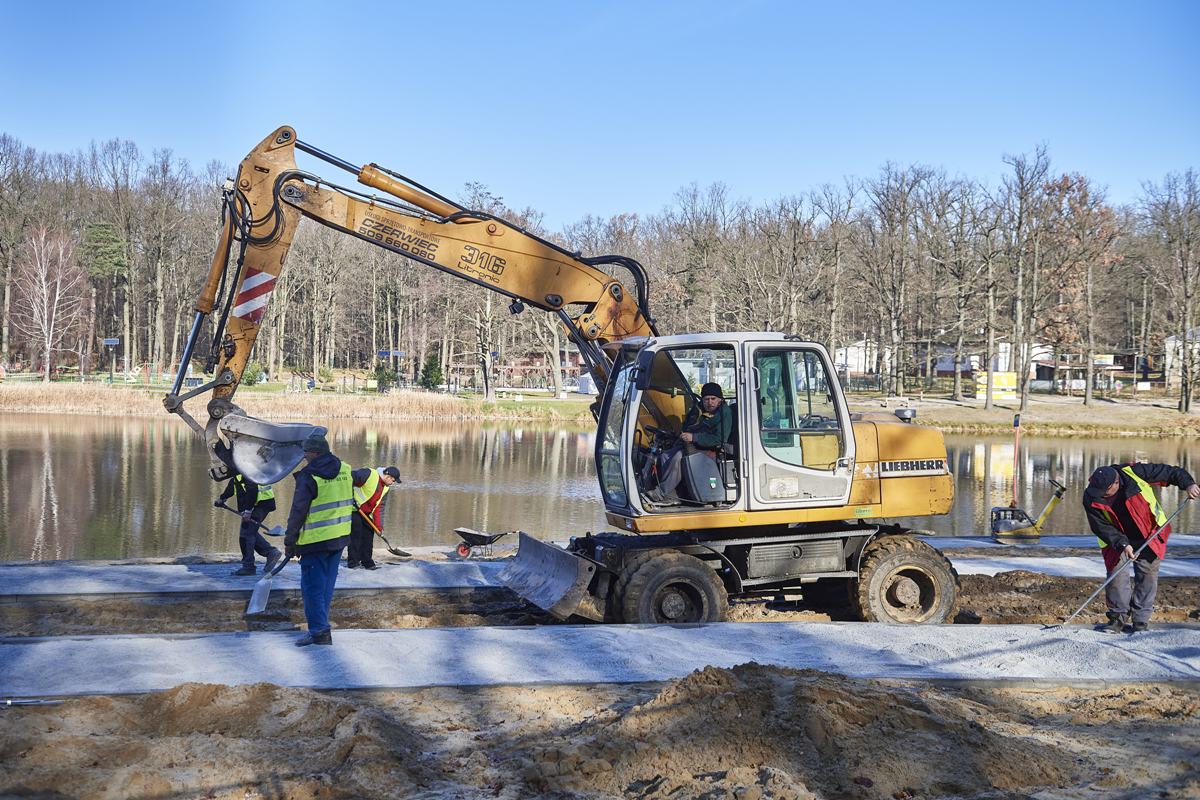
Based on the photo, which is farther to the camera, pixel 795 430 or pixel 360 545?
pixel 360 545

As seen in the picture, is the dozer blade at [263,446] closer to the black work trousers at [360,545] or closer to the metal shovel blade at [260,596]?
the metal shovel blade at [260,596]

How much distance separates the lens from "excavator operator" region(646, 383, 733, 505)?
9.00 metres

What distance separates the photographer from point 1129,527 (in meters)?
8.62

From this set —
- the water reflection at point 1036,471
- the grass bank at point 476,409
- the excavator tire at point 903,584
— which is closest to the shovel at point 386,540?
the excavator tire at point 903,584

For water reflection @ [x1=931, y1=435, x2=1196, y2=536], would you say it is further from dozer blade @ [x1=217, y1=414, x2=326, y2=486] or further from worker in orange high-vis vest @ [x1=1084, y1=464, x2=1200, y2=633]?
dozer blade @ [x1=217, y1=414, x2=326, y2=486]

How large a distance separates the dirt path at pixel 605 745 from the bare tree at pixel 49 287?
181 ft

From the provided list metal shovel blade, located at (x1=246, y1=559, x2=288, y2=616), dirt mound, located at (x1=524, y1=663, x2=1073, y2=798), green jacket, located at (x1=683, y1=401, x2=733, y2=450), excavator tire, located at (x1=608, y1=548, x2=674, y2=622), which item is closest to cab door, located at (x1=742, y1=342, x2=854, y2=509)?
green jacket, located at (x1=683, y1=401, x2=733, y2=450)

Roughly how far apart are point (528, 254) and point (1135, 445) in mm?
35870

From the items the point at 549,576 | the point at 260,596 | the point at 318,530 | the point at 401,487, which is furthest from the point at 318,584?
the point at 401,487

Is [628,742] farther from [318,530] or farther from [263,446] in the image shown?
[263,446]

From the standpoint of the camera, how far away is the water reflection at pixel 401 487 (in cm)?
1702

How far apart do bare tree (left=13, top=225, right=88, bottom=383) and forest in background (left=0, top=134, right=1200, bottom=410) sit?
16 cm

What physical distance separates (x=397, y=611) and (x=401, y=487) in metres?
13.1

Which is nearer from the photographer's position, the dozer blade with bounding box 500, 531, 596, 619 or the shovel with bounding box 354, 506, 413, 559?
the dozer blade with bounding box 500, 531, 596, 619
